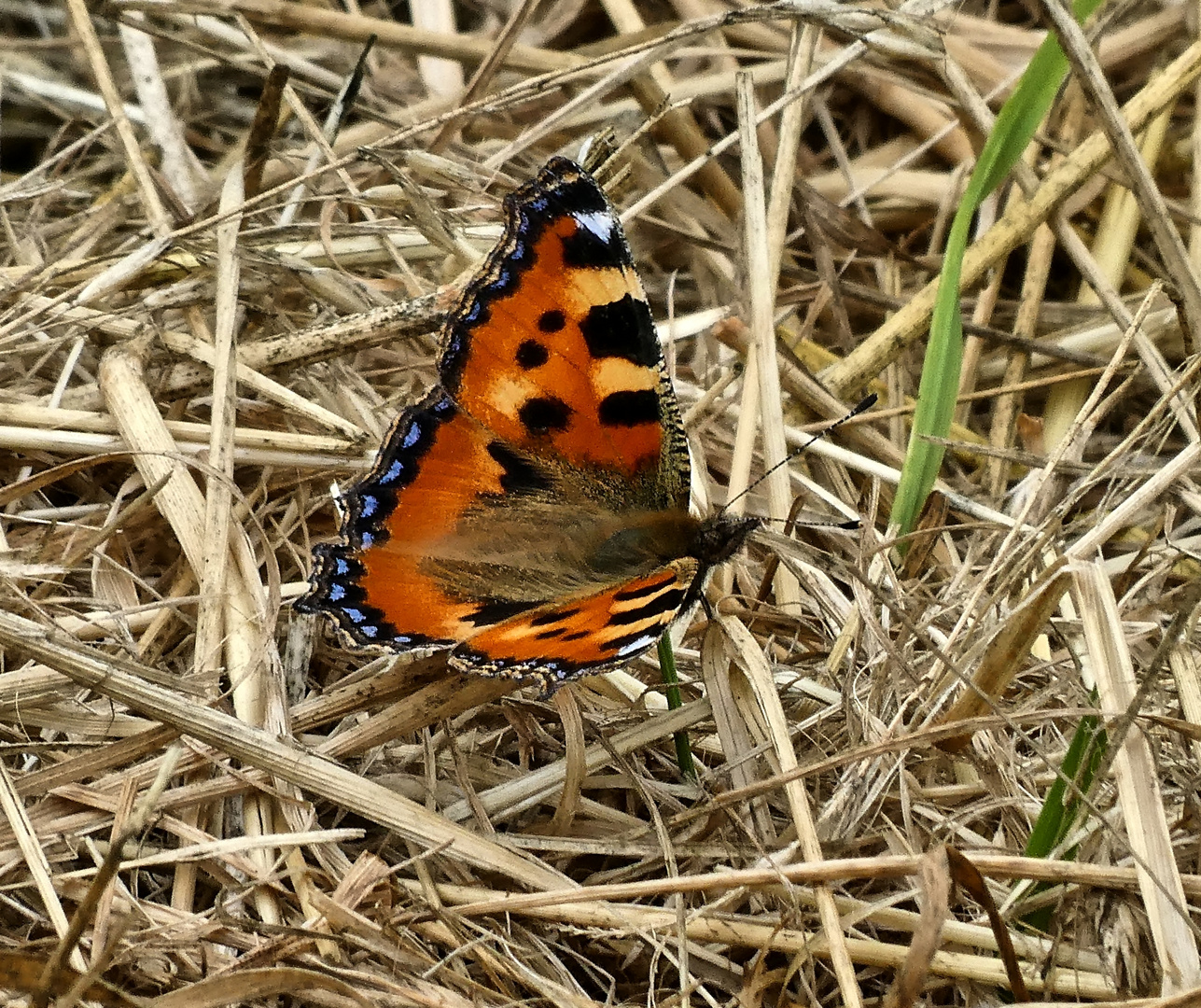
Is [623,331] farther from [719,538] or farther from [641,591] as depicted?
[641,591]

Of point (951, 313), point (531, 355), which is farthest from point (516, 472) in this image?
point (951, 313)

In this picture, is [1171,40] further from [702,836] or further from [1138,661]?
[702,836]

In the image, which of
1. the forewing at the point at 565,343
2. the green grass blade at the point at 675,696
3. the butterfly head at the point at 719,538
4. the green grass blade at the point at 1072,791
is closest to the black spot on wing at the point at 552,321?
the forewing at the point at 565,343

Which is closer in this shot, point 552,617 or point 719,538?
point 552,617

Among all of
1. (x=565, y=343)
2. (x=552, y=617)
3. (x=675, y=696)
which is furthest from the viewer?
(x=565, y=343)

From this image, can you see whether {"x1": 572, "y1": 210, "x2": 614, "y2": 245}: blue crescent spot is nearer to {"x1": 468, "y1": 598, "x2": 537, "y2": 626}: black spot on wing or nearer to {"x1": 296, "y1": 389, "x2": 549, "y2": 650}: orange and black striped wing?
{"x1": 296, "y1": 389, "x2": 549, "y2": 650}: orange and black striped wing

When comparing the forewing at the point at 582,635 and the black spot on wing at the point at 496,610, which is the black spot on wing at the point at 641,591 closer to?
the forewing at the point at 582,635

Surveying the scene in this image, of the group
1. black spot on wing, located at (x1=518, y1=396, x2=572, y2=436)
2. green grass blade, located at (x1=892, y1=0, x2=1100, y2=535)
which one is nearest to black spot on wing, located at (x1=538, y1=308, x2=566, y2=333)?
black spot on wing, located at (x1=518, y1=396, x2=572, y2=436)

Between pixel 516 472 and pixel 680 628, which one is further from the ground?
pixel 516 472
